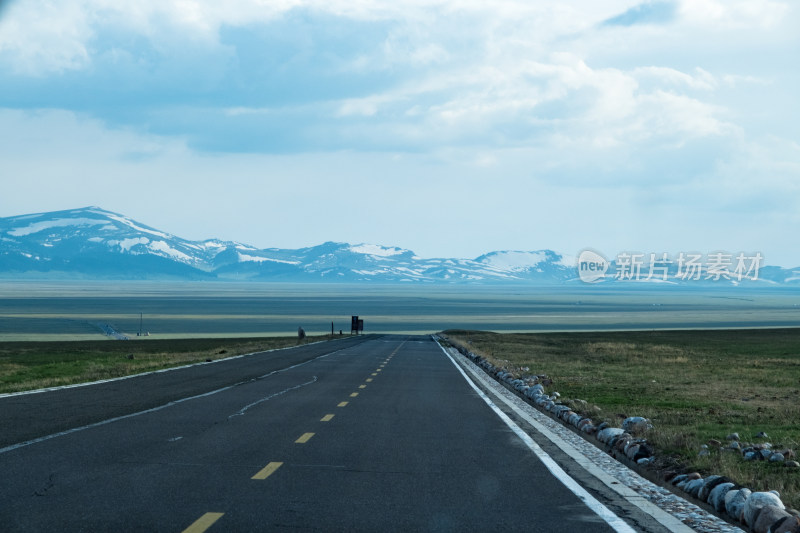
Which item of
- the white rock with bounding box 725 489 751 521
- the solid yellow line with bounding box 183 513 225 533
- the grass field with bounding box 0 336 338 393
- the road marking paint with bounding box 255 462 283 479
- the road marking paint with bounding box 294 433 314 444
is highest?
the white rock with bounding box 725 489 751 521

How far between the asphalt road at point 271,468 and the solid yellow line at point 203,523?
0.7 inches

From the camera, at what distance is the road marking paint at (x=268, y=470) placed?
34.3ft

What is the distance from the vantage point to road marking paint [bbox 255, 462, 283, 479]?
10.4 meters

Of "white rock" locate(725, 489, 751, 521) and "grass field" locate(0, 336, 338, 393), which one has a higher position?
"white rock" locate(725, 489, 751, 521)

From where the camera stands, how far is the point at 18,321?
443 ft

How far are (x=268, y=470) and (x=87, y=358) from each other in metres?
51.0

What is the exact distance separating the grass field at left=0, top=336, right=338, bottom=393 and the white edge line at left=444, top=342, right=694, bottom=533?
14664mm

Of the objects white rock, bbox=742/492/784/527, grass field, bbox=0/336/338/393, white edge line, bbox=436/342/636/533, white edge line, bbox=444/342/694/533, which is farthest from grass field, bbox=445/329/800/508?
grass field, bbox=0/336/338/393

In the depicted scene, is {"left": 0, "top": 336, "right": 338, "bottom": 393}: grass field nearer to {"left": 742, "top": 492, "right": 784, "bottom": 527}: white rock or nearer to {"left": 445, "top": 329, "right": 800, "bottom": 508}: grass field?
{"left": 445, "top": 329, "right": 800, "bottom": 508}: grass field

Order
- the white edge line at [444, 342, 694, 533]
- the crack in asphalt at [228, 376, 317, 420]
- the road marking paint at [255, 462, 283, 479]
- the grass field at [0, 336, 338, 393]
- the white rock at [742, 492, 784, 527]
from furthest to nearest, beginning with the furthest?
1. the grass field at [0, 336, 338, 393]
2. the crack in asphalt at [228, 376, 317, 420]
3. the road marking paint at [255, 462, 283, 479]
4. the white edge line at [444, 342, 694, 533]
5. the white rock at [742, 492, 784, 527]

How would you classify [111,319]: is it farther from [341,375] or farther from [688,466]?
[688,466]

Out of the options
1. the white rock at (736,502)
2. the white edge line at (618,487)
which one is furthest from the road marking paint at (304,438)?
the white rock at (736,502)

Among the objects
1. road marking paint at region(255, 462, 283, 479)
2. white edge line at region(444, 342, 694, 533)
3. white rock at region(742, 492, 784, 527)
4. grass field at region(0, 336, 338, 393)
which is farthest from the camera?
grass field at region(0, 336, 338, 393)

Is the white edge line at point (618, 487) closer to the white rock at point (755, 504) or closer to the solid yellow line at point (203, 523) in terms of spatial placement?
the white rock at point (755, 504)
